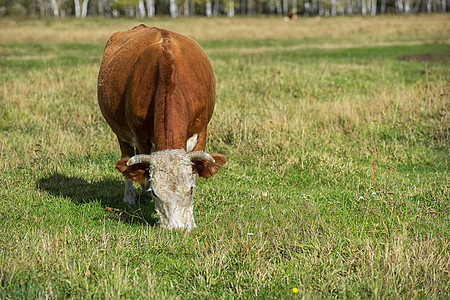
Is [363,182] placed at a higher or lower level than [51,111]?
lower

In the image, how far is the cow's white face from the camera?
444cm

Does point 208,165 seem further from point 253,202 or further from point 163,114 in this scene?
point 253,202

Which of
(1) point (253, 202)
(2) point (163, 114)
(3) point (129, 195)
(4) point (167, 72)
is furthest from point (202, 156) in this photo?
(3) point (129, 195)

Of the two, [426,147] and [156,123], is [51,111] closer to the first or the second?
[156,123]

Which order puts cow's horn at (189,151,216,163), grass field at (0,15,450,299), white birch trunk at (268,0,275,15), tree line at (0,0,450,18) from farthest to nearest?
white birch trunk at (268,0,275,15), tree line at (0,0,450,18), cow's horn at (189,151,216,163), grass field at (0,15,450,299)

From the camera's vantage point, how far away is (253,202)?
601cm

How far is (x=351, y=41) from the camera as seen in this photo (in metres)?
33.7

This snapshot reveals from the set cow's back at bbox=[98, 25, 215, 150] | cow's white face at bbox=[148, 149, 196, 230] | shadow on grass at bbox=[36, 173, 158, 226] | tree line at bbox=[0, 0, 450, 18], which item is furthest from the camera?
tree line at bbox=[0, 0, 450, 18]

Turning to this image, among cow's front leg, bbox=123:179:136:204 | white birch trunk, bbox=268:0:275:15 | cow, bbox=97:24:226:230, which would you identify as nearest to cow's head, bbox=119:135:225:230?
cow, bbox=97:24:226:230

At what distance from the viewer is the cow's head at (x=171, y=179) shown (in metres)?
4.44

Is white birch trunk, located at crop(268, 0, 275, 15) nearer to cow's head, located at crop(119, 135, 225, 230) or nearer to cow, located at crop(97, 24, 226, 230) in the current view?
cow, located at crop(97, 24, 226, 230)

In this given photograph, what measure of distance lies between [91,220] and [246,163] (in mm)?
3123

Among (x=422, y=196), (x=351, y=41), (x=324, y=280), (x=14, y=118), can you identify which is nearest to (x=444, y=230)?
(x=422, y=196)

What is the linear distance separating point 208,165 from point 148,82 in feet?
3.89
